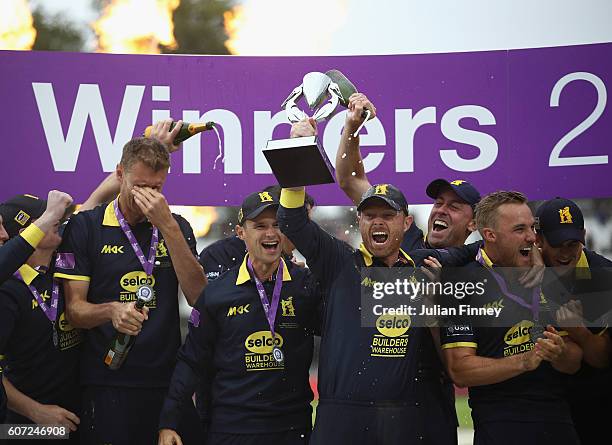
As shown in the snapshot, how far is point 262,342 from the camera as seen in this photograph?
18.0 ft

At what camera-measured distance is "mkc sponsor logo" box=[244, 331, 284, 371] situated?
17.8 feet

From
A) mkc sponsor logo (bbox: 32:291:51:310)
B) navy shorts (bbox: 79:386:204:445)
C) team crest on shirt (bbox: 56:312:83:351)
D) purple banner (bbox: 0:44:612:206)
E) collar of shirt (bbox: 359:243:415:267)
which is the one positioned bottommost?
navy shorts (bbox: 79:386:204:445)

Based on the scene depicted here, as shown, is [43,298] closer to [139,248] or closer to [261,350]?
[139,248]

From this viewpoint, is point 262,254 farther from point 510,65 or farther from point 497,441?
point 510,65

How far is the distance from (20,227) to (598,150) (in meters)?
3.81

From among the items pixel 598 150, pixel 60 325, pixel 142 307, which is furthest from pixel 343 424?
pixel 598 150

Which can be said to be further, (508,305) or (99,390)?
(99,390)

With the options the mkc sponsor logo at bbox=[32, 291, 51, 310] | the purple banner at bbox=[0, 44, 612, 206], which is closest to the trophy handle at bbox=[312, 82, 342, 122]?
the purple banner at bbox=[0, 44, 612, 206]

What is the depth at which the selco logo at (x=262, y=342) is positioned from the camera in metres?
5.46

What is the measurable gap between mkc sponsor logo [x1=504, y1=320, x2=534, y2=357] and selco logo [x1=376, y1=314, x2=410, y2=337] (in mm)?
522

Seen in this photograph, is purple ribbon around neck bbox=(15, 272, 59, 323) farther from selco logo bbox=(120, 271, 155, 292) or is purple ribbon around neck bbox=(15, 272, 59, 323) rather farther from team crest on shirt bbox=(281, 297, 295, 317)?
team crest on shirt bbox=(281, 297, 295, 317)

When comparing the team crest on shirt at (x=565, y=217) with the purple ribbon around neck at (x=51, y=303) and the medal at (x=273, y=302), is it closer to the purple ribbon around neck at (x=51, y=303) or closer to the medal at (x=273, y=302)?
the medal at (x=273, y=302)

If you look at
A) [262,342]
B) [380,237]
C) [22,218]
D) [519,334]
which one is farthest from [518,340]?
[22,218]

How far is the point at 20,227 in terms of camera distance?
5.89 meters
